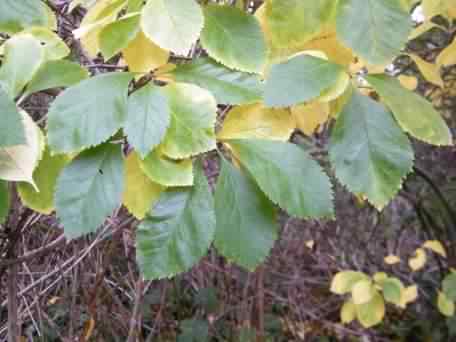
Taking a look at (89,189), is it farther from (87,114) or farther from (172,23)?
(172,23)

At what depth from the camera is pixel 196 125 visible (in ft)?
1.75

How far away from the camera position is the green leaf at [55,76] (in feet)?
1.93

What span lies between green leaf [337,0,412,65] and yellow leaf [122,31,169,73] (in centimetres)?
22

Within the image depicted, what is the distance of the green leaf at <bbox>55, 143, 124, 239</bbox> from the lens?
0.51 m

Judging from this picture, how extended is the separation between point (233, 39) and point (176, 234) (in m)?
0.25

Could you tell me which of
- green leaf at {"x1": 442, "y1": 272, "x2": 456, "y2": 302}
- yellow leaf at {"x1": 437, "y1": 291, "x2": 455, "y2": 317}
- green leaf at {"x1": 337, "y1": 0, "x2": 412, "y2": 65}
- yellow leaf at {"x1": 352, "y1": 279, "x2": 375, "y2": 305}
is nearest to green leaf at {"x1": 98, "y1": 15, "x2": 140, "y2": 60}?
green leaf at {"x1": 337, "y1": 0, "x2": 412, "y2": 65}

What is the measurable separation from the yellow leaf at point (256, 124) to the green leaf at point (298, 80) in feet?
0.13

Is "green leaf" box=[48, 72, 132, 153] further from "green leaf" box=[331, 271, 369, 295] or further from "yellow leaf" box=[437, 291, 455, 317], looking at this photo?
"yellow leaf" box=[437, 291, 455, 317]

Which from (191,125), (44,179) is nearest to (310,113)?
(191,125)

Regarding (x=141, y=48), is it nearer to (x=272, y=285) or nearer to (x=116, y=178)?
(x=116, y=178)

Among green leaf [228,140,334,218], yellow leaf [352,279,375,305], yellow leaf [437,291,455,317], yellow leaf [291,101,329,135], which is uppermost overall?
green leaf [228,140,334,218]

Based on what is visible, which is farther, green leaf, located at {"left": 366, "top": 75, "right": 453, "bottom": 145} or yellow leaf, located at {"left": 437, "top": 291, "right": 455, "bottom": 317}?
yellow leaf, located at {"left": 437, "top": 291, "right": 455, "bottom": 317}

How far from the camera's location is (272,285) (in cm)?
292

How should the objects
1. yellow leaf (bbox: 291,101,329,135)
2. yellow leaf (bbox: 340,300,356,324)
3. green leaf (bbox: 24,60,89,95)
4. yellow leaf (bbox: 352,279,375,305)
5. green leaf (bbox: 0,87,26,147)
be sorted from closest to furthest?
green leaf (bbox: 0,87,26,147) → green leaf (bbox: 24,60,89,95) → yellow leaf (bbox: 291,101,329,135) → yellow leaf (bbox: 352,279,375,305) → yellow leaf (bbox: 340,300,356,324)
